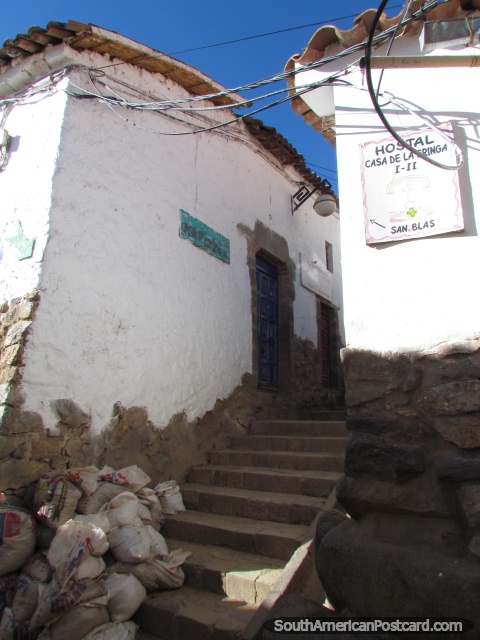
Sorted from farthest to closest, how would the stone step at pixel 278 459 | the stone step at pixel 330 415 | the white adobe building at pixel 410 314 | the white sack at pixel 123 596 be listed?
the stone step at pixel 330 415, the stone step at pixel 278 459, the white sack at pixel 123 596, the white adobe building at pixel 410 314

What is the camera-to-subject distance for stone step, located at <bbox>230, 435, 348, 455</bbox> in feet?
14.0

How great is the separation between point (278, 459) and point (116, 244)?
2.54 metres

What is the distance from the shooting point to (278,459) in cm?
424

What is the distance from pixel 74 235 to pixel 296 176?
4.74m

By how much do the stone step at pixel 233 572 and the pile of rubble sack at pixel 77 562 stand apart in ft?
0.38

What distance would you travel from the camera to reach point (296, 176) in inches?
297

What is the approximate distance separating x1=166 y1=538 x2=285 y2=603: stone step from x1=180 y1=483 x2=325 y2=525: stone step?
37cm

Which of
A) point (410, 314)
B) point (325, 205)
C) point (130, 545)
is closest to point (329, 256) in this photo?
point (325, 205)

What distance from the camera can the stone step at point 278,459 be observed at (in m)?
3.95

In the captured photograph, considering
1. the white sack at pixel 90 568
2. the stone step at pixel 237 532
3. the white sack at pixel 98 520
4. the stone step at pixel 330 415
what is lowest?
the white sack at pixel 90 568

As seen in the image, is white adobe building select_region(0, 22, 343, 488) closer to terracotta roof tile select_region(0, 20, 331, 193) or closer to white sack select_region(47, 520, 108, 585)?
terracotta roof tile select_region(0, 20, 331, 193)

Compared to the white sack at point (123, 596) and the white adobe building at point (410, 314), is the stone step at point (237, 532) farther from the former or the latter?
the white adobe building at point (410, 314)

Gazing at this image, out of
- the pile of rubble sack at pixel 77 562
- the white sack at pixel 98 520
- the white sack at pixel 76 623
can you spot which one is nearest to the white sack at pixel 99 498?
the pile of rubble sack at pixel 77 562

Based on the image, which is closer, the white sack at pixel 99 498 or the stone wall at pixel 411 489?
the stone wall at pixel 411 489
